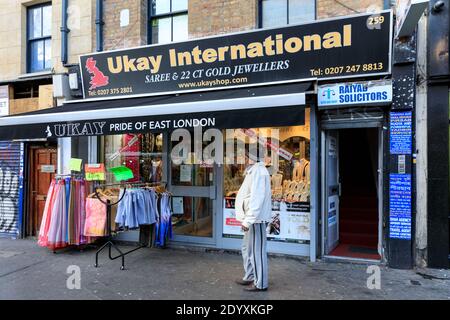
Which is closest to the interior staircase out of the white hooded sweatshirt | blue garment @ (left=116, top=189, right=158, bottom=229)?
the white hooded sweatshirt

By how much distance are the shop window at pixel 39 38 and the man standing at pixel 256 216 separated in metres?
6.58

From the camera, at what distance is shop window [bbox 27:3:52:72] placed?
361 inches

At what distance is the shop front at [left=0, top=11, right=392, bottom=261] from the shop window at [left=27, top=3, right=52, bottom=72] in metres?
1.73

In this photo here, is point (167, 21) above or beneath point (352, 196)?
above

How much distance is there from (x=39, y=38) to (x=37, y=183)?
346 centimetres

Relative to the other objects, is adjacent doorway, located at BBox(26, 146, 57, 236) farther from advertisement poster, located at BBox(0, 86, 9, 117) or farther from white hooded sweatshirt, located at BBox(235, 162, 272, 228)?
white hooded sweatshirt, located at BBox(235, 162, 272, 228)

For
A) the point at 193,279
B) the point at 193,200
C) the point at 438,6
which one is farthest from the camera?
the point at 193,200

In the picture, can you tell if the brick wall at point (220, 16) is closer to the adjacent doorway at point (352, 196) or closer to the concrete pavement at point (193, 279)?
the adjacent doorway at point (352, 196)

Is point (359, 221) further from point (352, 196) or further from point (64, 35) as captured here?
point (64, 35)

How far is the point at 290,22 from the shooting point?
22.9ft

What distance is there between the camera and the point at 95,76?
802 cm

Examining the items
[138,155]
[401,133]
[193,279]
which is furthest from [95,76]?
[401,133]

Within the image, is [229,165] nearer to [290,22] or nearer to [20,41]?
[290,22]
